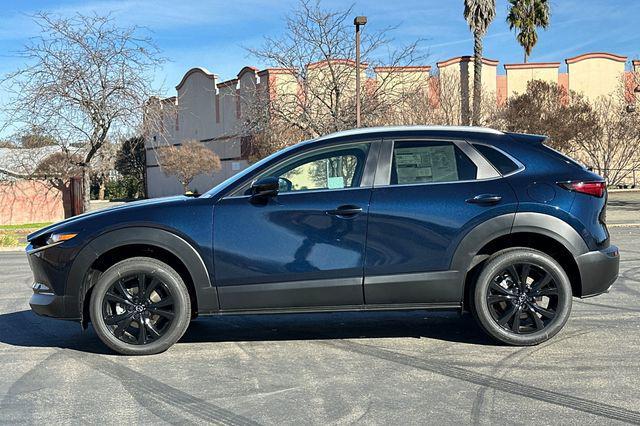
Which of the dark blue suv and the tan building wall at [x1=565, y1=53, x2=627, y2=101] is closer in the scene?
the dark blue suv

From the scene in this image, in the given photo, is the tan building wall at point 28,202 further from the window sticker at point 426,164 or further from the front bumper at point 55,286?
the window sticker at point 426,164

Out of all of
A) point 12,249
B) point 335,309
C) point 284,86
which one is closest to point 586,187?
point 335,309

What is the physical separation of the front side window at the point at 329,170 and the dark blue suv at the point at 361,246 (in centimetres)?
2

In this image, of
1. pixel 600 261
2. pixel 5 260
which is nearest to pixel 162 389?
pixel 600 261

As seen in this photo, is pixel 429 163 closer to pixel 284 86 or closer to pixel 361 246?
pixel 361 246

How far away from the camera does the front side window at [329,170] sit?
543 centimetres

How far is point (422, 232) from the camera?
5.22 m

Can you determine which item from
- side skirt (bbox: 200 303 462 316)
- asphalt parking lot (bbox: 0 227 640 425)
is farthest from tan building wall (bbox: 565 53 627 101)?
side skirt (bbox: 200 303 462 316)

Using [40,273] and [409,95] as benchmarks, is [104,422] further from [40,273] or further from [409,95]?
[409,95]

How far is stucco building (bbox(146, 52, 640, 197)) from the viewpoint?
25.2 metres

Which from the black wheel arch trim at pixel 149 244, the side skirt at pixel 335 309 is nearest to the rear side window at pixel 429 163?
the side skirt at pixel 335 309

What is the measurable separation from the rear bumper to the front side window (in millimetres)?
1963

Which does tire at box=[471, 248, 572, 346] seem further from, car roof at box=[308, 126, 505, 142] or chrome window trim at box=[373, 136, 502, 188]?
car roof at box=[308, 126, 505, 142]

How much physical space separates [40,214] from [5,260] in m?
14.3
